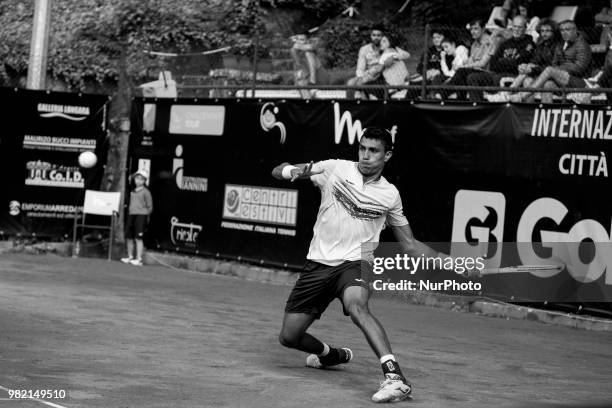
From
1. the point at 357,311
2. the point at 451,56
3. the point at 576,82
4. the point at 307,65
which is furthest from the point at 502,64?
the point at 357,311

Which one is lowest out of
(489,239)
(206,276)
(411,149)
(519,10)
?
(206,276)

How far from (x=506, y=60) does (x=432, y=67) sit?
129 cm

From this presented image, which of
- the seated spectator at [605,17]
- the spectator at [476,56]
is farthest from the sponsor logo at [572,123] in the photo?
the seated spectator at [605,17]

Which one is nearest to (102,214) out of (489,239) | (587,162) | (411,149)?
(411,149)

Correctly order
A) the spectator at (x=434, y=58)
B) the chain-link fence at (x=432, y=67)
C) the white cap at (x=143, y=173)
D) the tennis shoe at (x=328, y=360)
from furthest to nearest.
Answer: the white cap at (x=143, y=173) < the spectator at (x=434, y=58) < the chain-link fence at (x=432, y=67) < the tennis shoe at (x=328, y=360)

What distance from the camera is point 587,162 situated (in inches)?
553

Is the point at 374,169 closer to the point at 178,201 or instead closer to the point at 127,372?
the point at 127,372

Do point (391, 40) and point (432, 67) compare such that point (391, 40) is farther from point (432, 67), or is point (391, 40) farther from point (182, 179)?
point (182, 179)

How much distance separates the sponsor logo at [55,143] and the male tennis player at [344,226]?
42.5 feet

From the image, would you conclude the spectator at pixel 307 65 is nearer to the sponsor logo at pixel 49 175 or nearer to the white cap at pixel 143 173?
the white cap at pixel 143 173

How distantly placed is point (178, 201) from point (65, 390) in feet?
41.1

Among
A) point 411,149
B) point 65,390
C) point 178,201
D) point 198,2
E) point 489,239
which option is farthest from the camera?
point 198,2

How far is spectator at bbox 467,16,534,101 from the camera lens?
15852 millimetres

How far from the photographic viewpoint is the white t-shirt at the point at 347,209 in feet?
29.0
